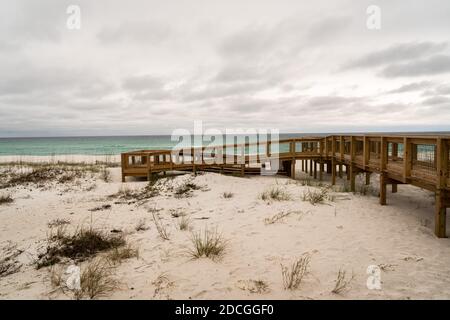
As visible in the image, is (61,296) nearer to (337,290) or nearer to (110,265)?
(110,265)

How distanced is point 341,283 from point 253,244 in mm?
1845

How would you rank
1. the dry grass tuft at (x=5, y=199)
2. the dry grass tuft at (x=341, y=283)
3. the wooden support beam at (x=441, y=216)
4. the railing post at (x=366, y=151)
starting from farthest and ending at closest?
the railing post at (x=366, y=151), the dry grass tuft at (x=5, y=199), the wooden support beam at (x=441, y=216), the dry grass tuft at (x=341, y=283)

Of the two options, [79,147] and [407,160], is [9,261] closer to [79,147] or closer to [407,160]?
[407,160]

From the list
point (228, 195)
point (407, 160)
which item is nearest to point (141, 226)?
point (228, 195)

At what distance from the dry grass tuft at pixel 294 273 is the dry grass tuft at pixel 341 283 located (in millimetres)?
458

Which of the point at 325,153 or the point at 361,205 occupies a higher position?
the point at 325,153

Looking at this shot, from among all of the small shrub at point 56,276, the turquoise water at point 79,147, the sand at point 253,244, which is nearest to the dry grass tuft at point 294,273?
the sand at point 253,244

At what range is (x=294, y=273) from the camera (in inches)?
155

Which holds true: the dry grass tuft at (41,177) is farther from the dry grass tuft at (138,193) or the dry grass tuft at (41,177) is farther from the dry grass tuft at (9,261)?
the dry grass tuft at (9,261)

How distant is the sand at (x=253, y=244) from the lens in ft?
12.4

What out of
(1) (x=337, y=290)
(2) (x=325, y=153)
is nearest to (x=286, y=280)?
(1) (x=337, y=290)

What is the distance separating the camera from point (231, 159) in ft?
48.0
